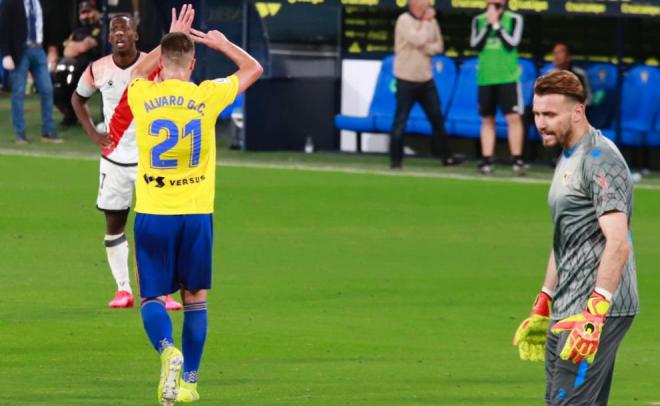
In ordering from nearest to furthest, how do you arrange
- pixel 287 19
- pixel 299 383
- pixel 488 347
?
pixel 299 383, pixel 488 347, pixel 287 19

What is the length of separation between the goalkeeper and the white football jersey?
19.3ft

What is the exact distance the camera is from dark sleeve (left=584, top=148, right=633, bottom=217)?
273 inches

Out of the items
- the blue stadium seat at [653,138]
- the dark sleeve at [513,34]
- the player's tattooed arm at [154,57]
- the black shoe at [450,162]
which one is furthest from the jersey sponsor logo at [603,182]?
the black shoe at [450,162]

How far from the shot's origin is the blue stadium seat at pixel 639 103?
73.6ft

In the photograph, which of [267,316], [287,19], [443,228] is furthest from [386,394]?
[287,19]

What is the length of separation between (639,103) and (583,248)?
1588 cm

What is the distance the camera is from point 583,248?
23.4 feet

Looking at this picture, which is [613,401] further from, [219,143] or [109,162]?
[219,143]

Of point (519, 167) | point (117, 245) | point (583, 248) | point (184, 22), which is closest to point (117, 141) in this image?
point (117, 245)

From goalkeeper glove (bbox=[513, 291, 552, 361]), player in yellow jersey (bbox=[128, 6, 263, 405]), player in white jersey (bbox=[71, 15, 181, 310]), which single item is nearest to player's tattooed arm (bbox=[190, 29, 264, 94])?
player in yellow jersey (bbox=[128, 6, 263, 405])

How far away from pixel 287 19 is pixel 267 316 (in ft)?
40.4

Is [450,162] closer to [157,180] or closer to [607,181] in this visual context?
[157,180]

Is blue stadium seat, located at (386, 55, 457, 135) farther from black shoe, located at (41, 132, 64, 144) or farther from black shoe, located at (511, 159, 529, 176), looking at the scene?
black shoe, located at (41, 132, 64, 144)

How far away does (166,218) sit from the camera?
9578mm
